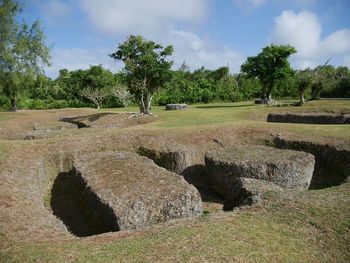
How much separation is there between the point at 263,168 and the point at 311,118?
56.2 ft

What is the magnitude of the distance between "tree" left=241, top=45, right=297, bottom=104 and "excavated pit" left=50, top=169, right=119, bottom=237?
3407 cm

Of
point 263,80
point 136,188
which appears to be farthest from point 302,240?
point 263,80

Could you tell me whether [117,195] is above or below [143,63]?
below

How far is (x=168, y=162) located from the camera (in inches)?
697

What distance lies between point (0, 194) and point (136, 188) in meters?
4.31

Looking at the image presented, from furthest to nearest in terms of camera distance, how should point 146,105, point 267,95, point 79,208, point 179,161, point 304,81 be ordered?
point 267,95 < point 304,81 < point 146,105 < point 179,161 < point 79,208

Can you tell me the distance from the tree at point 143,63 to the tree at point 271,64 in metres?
17.0

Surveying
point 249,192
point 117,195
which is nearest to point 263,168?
point 249,192

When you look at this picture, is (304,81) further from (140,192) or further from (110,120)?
(140,192)

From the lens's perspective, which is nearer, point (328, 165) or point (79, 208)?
point (79, 208)

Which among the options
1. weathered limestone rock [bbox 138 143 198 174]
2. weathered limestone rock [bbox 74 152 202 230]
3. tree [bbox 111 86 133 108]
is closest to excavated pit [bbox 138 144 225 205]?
weathered limestone rock [bbox 138 143 198 174]

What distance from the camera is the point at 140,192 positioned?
11.2 meters

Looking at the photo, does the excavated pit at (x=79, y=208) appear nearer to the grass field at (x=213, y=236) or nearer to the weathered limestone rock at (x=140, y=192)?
the weathered limestone rock at (x=140, y=192)

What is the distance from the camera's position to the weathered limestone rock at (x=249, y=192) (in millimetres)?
10922
